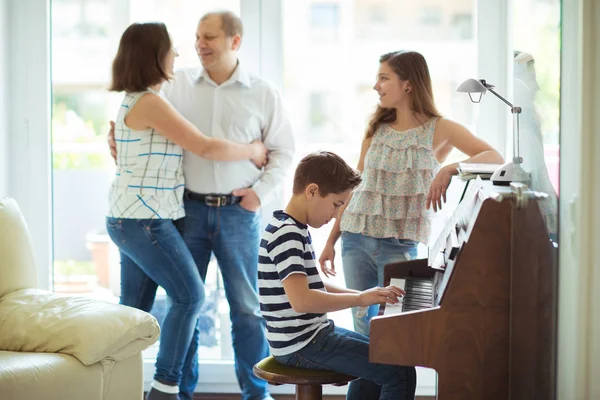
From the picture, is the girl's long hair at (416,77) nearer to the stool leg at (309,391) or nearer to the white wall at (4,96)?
the stool leg at (309,391)

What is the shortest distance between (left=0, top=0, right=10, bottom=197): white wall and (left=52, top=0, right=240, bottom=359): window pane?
0.21 metres

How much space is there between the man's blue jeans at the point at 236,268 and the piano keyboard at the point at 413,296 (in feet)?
2.62

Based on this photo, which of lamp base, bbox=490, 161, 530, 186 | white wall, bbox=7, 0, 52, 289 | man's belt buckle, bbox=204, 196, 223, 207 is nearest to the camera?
lamp base, bbox=490, 161, 530, 186

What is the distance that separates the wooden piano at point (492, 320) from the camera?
2.09 metres

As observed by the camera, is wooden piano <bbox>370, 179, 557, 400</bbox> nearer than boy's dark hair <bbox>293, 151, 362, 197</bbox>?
Yes

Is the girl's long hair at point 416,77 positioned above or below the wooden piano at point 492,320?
above

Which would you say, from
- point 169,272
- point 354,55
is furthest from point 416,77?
point 169,272

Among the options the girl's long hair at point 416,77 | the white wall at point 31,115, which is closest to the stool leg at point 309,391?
the girl's long hair at point 416,77

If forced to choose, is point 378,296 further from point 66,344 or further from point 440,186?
point 66,344

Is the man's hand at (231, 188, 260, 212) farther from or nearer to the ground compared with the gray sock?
farther from the ground

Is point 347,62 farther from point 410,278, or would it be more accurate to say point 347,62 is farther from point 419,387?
point 419,387

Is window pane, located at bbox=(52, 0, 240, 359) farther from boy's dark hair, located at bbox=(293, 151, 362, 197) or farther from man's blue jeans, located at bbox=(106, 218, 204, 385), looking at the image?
boy's dark hair, located at bbox=(293, 151, 362, 197)

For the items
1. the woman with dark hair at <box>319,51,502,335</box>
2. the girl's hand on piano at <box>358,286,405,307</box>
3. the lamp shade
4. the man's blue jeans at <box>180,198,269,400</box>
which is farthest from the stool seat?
the lamp shade

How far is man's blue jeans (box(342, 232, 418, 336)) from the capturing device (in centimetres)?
301
